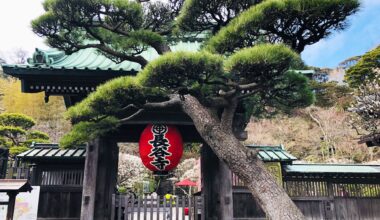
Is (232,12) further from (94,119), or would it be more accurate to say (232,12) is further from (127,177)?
(127,177)

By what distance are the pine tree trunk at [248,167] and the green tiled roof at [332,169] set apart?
15.6 feet

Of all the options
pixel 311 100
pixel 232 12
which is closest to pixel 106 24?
pixel 232 12

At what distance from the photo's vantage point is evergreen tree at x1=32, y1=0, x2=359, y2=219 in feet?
12.5

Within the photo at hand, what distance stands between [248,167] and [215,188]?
114 inches

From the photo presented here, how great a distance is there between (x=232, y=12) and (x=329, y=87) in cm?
2905

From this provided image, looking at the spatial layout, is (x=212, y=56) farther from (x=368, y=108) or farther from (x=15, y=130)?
(x=15, y=130)

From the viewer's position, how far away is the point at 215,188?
276 inches

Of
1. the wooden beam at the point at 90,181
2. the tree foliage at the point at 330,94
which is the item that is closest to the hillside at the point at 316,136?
the tree foliage at the point at 330,94

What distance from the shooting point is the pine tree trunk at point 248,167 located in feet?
13.1

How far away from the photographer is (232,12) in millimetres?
4789

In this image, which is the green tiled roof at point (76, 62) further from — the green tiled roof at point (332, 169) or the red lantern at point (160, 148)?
the green tiled roof at point (332, 169)

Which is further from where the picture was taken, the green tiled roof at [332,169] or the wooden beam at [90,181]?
the green tiled roof at [332,169]

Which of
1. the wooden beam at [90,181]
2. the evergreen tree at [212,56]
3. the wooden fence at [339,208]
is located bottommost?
the wooden fence at [339,208]

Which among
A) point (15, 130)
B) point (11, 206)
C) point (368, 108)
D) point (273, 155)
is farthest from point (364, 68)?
point (11, 206)
